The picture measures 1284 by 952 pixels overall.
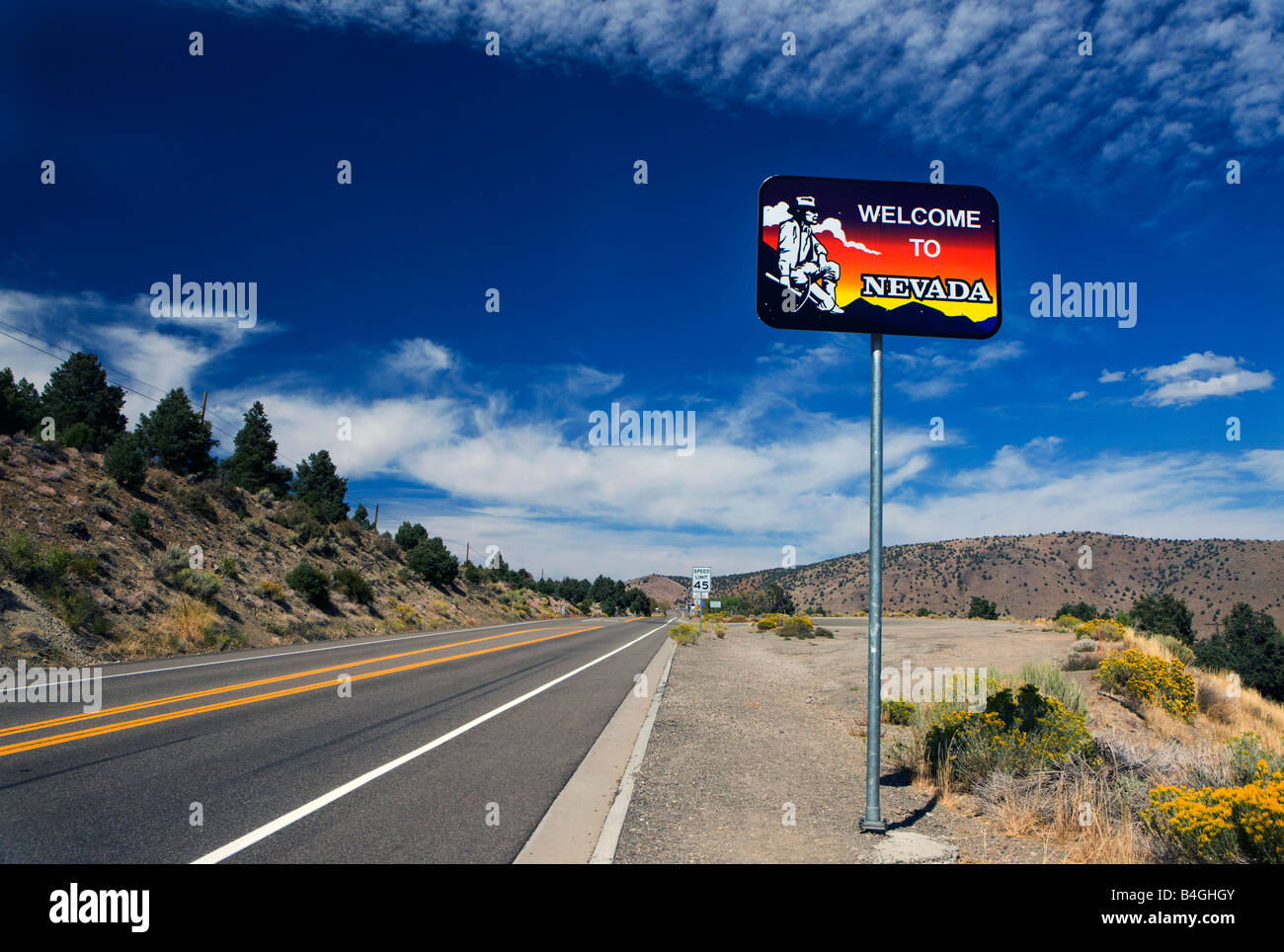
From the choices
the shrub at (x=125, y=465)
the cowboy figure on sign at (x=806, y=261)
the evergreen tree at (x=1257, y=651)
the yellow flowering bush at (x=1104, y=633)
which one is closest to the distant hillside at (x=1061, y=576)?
the evergreen tree at (x=1257, y=651)

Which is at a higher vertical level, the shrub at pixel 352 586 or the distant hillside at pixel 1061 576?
the shrub at pixel 352 586

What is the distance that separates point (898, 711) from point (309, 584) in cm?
2751

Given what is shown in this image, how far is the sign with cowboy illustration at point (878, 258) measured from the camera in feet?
18.3

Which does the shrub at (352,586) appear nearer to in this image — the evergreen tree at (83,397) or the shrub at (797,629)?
the evergreen tree at (83,397)

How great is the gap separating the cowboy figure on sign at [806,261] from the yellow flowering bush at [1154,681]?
13.3 m

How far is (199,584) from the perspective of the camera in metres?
23.2

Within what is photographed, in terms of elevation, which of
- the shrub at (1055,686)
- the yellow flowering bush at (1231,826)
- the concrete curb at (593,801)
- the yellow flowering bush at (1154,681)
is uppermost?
the yellow flowering bush at (1231,826)

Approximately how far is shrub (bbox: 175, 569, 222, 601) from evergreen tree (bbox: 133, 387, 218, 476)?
1491 cm

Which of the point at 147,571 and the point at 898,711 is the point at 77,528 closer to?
the point at 147,571

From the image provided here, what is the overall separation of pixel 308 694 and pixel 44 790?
5795 millimetres

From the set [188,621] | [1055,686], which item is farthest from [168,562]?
[1055,686]
